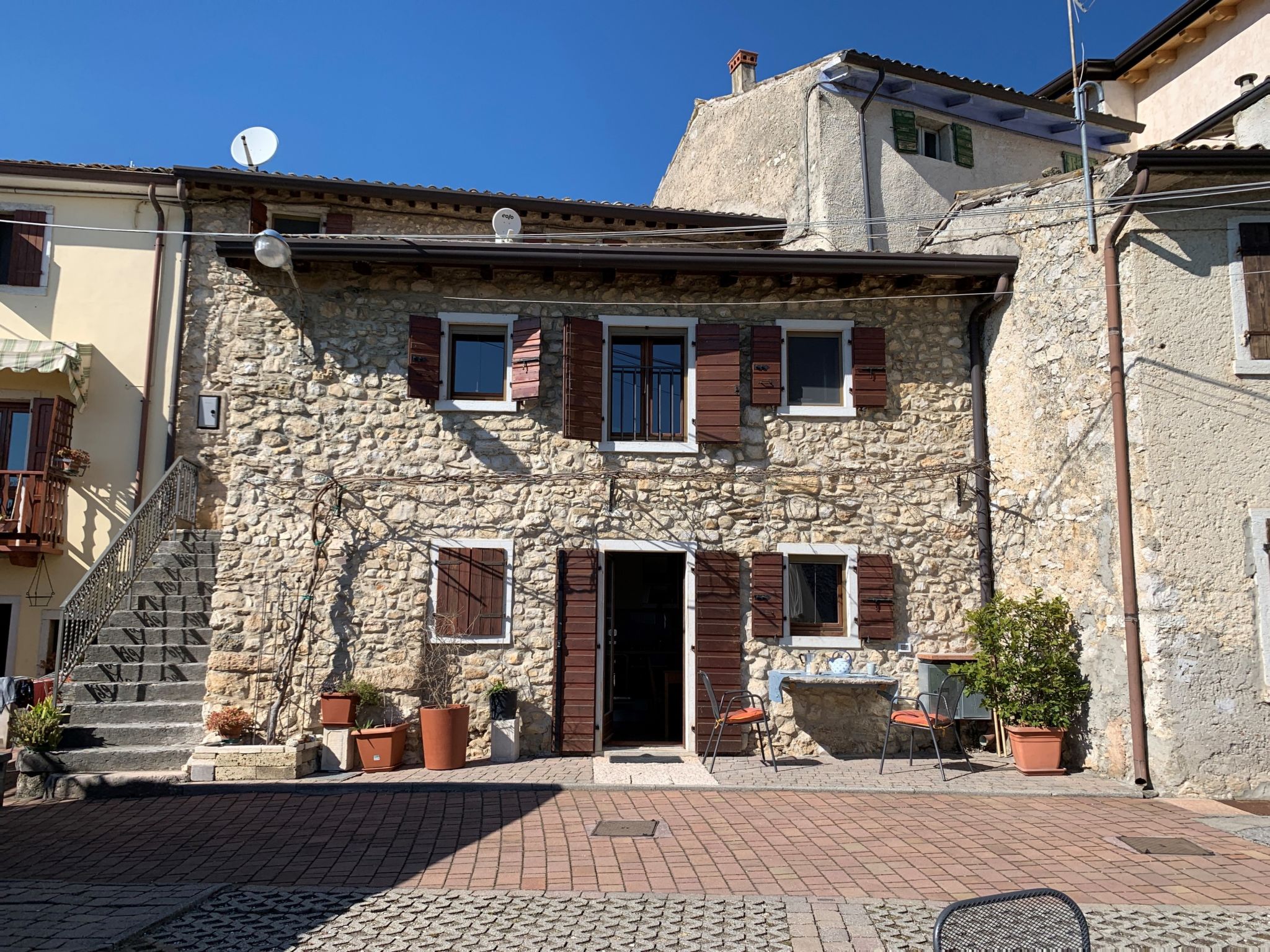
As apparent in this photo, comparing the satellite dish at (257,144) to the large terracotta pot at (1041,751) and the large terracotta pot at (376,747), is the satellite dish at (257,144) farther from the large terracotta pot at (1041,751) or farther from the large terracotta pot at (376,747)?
the large terracotta pot at (1041,751)

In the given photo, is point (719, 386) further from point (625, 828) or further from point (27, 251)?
point (27, 251)

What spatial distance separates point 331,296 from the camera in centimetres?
Answer: 1020

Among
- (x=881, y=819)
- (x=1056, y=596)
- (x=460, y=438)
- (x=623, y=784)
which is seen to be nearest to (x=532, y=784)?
(x=623, y=784)

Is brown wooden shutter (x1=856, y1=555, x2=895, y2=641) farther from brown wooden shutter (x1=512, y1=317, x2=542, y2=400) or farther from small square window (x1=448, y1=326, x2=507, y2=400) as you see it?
small square window (x1=448, y1=326, x2=507, y2=400)

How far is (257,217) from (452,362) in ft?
15.2

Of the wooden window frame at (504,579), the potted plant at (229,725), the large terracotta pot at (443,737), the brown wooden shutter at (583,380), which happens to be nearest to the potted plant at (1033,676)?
the brown wooden shutter at (583,380)

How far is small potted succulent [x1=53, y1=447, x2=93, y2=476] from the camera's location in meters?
11.9

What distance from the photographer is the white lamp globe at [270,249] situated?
903 centimetres

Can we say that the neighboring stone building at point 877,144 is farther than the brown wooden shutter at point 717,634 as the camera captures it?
Yes

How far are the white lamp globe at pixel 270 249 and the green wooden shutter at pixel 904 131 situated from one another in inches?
390

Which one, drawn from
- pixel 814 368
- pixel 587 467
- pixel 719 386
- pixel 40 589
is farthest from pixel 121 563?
pixel 814 368

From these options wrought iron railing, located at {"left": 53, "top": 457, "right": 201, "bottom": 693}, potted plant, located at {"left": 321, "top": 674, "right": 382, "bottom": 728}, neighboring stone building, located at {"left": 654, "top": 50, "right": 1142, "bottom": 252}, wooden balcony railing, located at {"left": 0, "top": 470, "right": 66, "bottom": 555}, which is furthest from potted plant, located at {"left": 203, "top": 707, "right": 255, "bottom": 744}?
neighboring stone building, located at {"left": 654, "top": 50, "right": 1142, "bottom": 252}

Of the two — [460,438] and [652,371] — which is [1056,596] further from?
[460,438]

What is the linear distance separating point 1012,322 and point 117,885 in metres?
9.76
